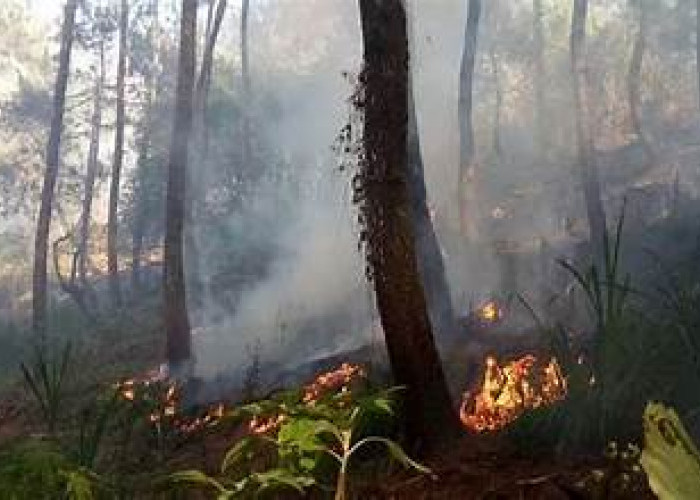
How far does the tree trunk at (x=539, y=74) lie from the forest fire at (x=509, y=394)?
24519 millimetres

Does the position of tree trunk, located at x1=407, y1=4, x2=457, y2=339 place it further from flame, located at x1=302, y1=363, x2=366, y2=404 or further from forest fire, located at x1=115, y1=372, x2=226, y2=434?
forest fire, located at x1=115, y1=372, x2=226, y2=434

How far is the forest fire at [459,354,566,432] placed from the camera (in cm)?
589

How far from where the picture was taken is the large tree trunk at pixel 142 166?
27875 millimetres

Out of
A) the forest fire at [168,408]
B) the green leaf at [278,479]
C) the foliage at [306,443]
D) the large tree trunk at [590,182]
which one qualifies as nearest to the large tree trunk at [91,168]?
the large tree trunk at [590,182]

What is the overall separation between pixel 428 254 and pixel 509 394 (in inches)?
93.7

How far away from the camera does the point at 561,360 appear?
495 cm

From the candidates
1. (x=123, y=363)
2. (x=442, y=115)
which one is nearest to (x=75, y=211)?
(x=442, y=115)

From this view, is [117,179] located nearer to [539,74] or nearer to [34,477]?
[539,74]

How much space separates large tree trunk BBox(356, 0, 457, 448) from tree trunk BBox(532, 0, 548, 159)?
26.6 metres

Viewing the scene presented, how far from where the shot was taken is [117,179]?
27.0 metres

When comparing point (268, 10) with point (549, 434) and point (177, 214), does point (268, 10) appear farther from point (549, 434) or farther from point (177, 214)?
point (549, 434)

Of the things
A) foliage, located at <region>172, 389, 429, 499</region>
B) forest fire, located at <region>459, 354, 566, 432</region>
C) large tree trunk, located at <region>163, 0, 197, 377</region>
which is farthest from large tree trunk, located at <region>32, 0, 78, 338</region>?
foliage, located at <region>172, 389, 429, 499</region>

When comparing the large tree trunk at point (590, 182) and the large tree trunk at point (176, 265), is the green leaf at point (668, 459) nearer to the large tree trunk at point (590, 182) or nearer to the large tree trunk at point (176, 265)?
the large tree trunk at point (590, 182)

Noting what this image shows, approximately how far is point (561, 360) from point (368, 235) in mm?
1291
